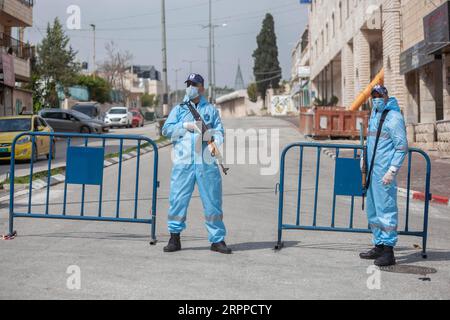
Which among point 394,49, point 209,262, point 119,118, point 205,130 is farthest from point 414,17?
point 119,118

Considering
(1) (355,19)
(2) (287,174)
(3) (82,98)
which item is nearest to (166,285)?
(2) (287,174)

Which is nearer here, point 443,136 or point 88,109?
point 443,136

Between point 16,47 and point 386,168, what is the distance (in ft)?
112

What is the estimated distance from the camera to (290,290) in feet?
19.1

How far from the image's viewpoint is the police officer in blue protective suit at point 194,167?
290 inches

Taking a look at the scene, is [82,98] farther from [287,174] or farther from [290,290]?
[290,290]

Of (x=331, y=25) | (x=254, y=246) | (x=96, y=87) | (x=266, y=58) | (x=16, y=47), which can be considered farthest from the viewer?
(x=266, y=58)

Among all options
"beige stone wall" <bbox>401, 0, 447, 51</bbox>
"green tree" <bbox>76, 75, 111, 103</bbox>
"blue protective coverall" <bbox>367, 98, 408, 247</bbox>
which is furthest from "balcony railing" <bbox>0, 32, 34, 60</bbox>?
"blue protective coverall" <bbox>367, 98, 408, 247</bbox>

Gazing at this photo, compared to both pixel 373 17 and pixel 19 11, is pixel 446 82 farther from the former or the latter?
pixel 19 11

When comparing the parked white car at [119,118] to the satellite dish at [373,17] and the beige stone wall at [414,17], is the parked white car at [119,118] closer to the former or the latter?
the satellite dish at [373,17]

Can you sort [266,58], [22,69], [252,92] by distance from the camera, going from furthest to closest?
[252,92], [266,58], [22,69]

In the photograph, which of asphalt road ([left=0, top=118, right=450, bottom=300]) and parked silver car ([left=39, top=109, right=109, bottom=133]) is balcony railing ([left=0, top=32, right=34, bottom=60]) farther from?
asphalt road ([left=0, top=118, right=450, bottom=300])

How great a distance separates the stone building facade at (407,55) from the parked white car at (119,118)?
15.9 m

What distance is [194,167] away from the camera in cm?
741
